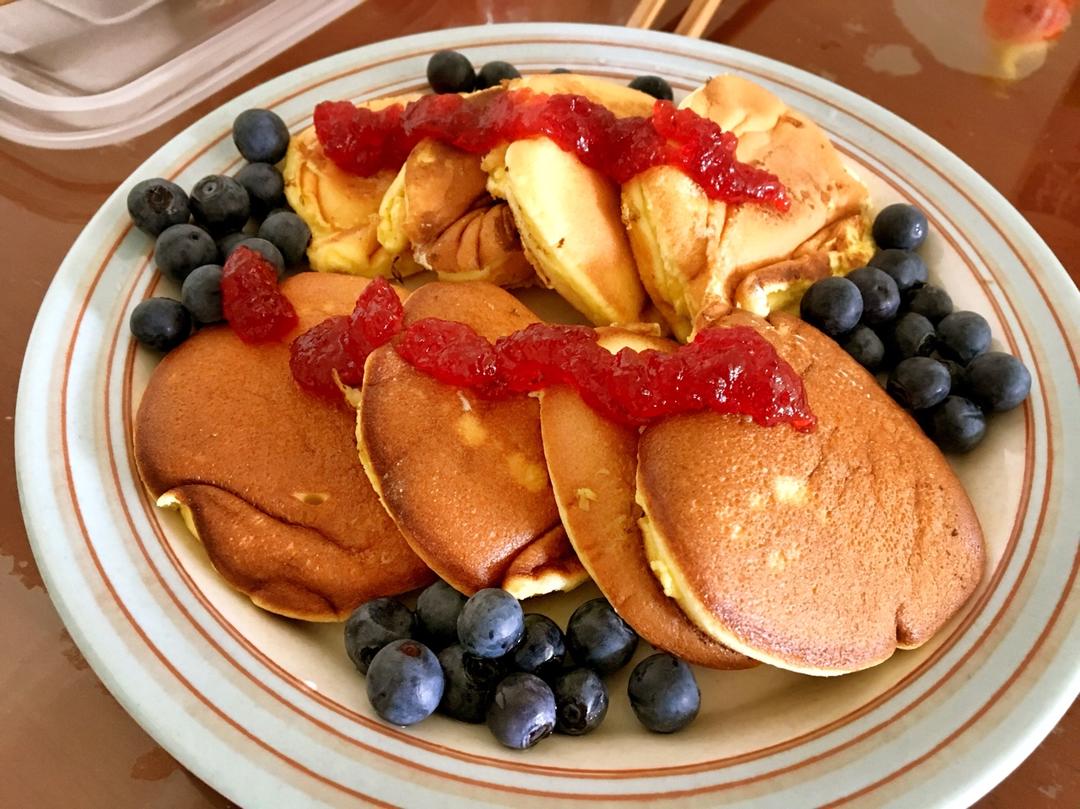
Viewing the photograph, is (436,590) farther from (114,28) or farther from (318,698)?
(114,28)

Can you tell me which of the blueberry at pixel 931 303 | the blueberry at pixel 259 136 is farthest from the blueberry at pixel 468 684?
the blueberry at pixel 259 136

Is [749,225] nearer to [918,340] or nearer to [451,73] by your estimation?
[918,340]

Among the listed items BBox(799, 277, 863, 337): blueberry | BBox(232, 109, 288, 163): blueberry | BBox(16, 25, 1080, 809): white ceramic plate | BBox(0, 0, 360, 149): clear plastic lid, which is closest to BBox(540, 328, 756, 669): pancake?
BBox(16, 25, 1080, 809): white ceramic plate

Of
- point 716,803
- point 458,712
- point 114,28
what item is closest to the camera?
point 716,803

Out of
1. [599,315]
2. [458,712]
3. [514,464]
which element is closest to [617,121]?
[599,315]

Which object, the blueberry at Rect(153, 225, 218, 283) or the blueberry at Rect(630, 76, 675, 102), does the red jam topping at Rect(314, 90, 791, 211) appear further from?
the blueberry at Rect(153, 225, 218, 283)

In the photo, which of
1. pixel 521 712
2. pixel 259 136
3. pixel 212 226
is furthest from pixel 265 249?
pixel 521 712

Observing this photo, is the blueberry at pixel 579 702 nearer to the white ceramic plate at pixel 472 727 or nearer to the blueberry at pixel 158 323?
the white ceramic plate at pixel 472 727
